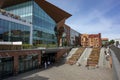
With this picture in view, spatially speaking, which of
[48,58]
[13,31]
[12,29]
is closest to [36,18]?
[13,31]

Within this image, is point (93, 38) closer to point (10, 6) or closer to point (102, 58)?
point (102, 58)

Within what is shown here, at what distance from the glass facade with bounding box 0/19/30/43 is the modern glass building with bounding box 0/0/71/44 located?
0.36 feet

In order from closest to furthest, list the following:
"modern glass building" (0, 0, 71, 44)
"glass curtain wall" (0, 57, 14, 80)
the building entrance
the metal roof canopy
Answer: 1. "glass curtain wall" (0, 57, 14, 80)
2. the building entrance
3. "modern glass building" (0, 0, 71, 44)
4. the metal roof canopy

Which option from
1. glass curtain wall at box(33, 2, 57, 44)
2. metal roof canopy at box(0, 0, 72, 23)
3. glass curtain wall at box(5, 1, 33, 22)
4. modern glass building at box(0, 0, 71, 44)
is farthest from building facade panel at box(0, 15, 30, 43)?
metal roof canopy at box(0, 0, 72, 23)

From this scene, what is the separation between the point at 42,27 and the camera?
39594 mm

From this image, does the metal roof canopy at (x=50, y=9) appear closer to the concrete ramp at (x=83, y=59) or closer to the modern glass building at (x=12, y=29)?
the modern glass building at (x=12, y=29)

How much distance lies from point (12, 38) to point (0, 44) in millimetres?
9542

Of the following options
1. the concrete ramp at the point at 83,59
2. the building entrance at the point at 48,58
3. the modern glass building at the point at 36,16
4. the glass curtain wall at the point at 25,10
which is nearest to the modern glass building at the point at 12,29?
the modern glass building at the point at 36,16

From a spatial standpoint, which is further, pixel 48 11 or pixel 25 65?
pixel 48 11

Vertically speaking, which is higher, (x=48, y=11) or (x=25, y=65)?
(x=48, y=11)

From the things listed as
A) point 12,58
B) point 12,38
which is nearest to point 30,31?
point 12,38

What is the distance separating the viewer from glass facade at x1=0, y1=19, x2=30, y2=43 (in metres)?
25.8

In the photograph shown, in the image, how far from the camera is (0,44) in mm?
18891

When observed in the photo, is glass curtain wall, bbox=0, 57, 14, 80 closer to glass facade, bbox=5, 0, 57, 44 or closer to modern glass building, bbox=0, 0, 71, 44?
modern glass building, bbox=0, 0, 71, 44
